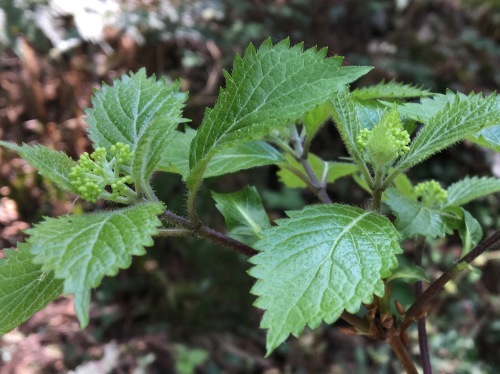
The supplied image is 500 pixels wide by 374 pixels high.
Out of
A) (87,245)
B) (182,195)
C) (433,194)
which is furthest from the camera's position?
(182,195)

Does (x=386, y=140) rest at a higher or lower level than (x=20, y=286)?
higher

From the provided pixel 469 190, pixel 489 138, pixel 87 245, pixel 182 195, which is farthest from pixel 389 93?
pixel 182 195

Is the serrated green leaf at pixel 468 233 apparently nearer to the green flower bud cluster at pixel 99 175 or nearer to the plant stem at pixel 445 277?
the plant stem at pixel 445 277

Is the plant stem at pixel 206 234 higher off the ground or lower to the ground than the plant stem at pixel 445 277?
higher

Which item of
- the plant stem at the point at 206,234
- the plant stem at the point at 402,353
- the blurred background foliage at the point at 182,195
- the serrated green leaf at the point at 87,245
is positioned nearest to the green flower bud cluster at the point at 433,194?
the plant stem at the point at 402,353

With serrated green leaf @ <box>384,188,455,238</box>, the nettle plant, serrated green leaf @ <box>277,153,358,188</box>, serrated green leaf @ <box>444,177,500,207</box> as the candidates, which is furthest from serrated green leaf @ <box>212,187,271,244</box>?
serrated green leaf @ <box>444,177,500,207</box>

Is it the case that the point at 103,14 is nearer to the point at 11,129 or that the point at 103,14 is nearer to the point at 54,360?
the point at 11,129

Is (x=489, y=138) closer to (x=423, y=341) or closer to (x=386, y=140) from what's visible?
(x=386, y=140)
